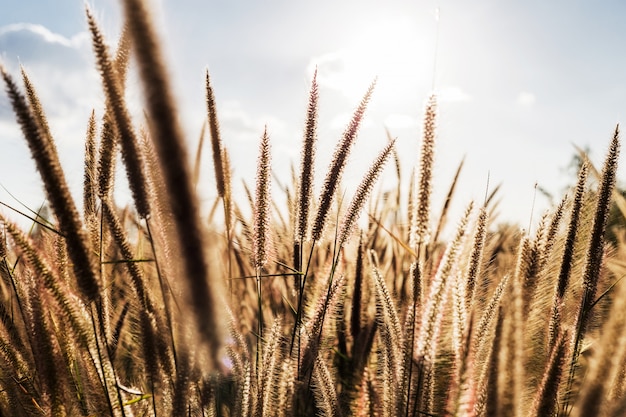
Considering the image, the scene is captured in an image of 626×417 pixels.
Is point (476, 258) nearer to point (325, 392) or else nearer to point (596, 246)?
point (596, 246)

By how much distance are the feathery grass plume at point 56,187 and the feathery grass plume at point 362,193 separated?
2.85ft

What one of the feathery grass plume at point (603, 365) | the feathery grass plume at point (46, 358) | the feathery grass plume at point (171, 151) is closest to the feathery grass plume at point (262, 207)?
the feathery grass plume at point (46, 358)

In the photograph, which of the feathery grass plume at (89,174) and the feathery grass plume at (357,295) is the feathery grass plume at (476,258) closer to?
the feathery grass plume at (357,295)

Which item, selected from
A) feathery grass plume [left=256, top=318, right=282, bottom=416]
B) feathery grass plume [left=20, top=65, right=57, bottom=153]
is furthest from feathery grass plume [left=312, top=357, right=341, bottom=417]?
feathery grass plume [left=20, top=65, right=57, bottom=153]

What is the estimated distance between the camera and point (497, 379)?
928 mm

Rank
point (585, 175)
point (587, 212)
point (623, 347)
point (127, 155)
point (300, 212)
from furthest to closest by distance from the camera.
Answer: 1. point (587, 212)
2. point (585, 175)
3. point (300, 212)
4. point (127, 155)
5. point (623, 347)

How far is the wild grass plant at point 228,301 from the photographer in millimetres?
865

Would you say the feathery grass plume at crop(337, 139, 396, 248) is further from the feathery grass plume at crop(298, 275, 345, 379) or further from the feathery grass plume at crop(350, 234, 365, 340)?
the feathery grass plume at crop(350, 234, 365, 340)

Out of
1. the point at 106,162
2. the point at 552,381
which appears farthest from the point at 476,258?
the point at 106,162

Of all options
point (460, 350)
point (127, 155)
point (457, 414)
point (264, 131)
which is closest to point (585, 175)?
point (460, 350)

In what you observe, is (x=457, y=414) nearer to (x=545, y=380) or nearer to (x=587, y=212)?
Result: (x=545, y=380)

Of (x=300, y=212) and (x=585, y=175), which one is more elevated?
(x=585, y=175)

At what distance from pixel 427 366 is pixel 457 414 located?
Result: 156mm

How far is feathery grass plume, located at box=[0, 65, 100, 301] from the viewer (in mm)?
912
